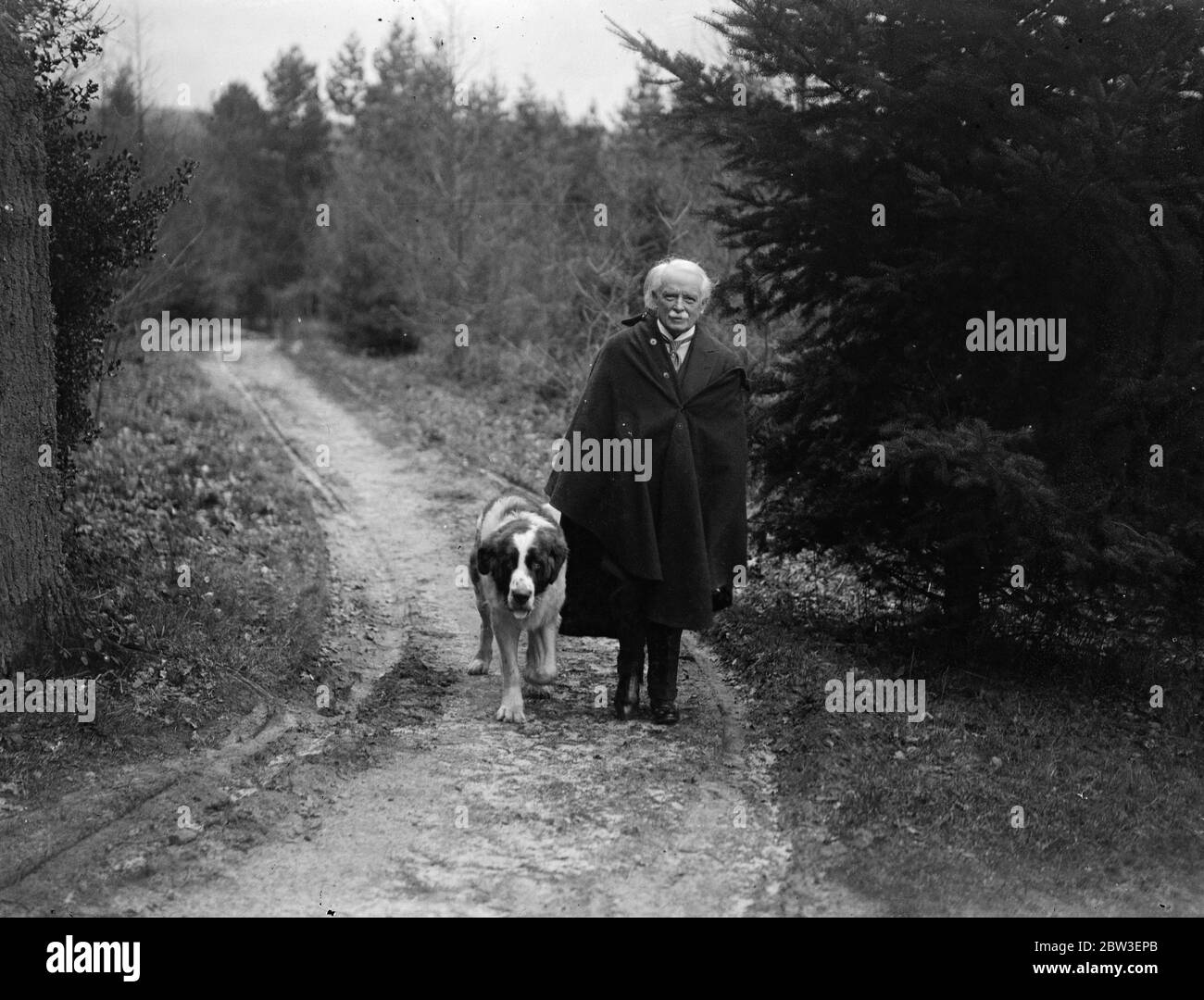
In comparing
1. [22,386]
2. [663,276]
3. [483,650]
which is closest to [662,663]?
[483,650]

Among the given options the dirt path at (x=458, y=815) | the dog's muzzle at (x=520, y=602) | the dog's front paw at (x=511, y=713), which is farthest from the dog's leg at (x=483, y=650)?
the dog's muzzle at (x=520, y=602)

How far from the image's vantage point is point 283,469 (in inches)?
655

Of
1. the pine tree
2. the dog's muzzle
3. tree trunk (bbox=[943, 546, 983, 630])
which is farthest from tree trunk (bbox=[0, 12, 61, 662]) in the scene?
tree trunk (bbox=[943, 546, 983, 630])

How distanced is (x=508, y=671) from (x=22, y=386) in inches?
137

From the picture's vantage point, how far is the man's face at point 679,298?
23.3ft

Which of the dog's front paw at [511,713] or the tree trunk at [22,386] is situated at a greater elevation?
the tree trunk at [22,386]

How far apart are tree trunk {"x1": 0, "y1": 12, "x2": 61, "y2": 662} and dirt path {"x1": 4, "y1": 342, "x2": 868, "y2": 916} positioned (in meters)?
1.62

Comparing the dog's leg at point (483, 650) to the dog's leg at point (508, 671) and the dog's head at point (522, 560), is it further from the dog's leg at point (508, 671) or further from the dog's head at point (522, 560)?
the dog's head at point (522, 560)

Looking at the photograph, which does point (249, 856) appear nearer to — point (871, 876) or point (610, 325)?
point (871, 876)

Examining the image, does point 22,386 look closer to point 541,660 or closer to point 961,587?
point 541,660

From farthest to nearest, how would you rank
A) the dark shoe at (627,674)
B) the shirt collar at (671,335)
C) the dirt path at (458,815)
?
the dark shoe at (627,674) → the shirt collar at (671,335) → the dirt path at (458,815)

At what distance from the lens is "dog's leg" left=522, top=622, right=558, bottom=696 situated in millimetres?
7949

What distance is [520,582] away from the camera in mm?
7027

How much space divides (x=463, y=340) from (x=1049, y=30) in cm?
1689
